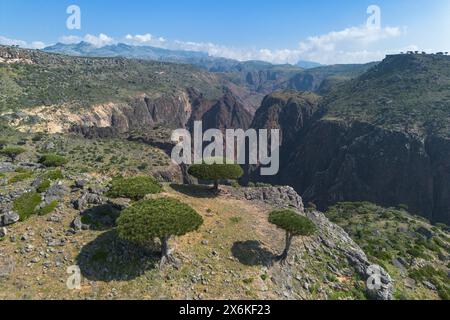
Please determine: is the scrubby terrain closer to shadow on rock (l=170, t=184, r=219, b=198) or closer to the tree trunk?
shadow on rock (l=170, t=184, r=219, b=198)

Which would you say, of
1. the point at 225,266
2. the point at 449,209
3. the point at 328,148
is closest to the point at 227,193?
the point at 225,266

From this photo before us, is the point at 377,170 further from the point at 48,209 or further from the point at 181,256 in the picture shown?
the point at 48,209

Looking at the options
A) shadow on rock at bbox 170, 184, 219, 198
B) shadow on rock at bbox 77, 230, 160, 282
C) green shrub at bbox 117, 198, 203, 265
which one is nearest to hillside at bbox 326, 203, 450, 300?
shadow on rock at bbox 170, 184, 219, 198

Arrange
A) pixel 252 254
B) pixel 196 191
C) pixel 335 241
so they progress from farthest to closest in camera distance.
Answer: pixel 196 191 → pixel 335 241 → pixel 252 254

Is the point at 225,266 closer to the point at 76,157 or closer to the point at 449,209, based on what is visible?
the point at 76,157

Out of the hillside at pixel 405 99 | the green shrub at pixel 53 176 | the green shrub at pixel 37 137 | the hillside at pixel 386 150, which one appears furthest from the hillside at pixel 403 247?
the green shrub at pixel 37 137

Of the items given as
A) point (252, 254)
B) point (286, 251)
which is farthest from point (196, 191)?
point (286, 251)
